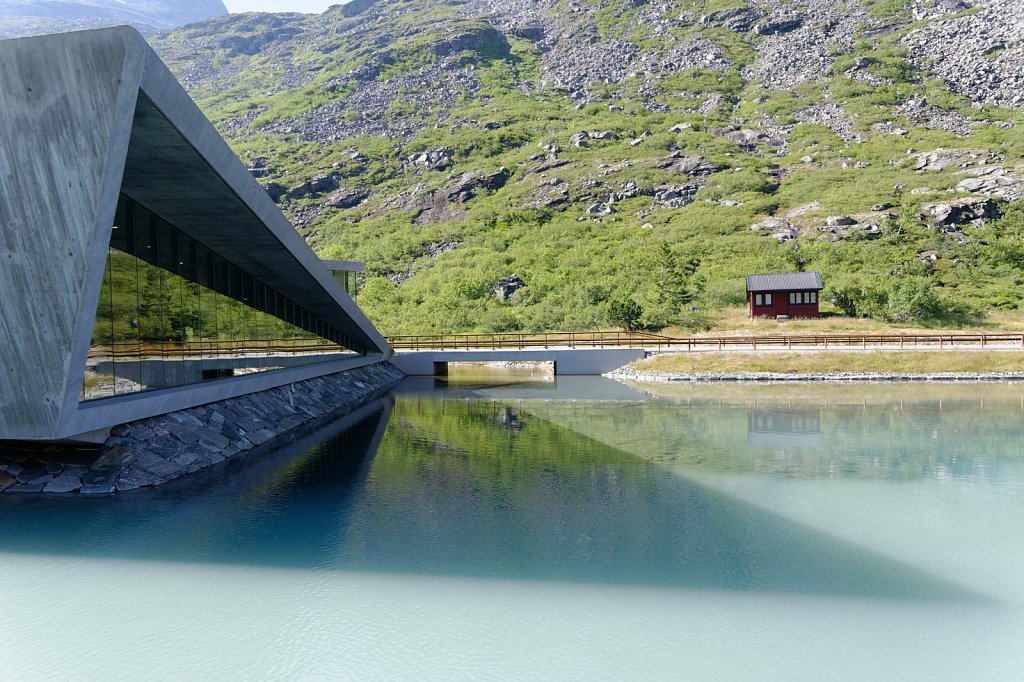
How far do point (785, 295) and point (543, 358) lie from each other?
66.1 feet

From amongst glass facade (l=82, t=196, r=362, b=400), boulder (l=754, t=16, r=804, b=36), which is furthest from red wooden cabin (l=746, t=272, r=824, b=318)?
boulder (l=754, t=16, r=804, b=36)

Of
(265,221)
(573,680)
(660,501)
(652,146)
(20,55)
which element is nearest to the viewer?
(573,680)

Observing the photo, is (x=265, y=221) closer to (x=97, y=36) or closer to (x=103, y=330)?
(x=103, y=330)

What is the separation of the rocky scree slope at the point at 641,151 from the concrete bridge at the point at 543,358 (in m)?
10.2

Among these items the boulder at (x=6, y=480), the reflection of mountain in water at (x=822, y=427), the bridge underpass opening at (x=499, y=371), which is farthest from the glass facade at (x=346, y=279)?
the boulder at (x=6, y=480)

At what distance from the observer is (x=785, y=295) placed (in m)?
48.0

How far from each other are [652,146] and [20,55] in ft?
301

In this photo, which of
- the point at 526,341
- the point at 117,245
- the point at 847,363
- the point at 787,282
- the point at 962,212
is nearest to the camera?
the point at 117,245

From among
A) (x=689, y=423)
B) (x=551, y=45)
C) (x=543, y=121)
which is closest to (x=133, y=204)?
(x=689, y=423)

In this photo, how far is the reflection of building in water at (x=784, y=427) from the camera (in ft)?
57.5

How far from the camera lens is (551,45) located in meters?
140

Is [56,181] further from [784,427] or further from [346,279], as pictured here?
[346,279]

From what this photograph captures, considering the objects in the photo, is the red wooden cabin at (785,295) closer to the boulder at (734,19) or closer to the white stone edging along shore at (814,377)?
the white stone edging along shore at (814,377)

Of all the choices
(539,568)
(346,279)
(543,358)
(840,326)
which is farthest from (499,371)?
(539,568)
